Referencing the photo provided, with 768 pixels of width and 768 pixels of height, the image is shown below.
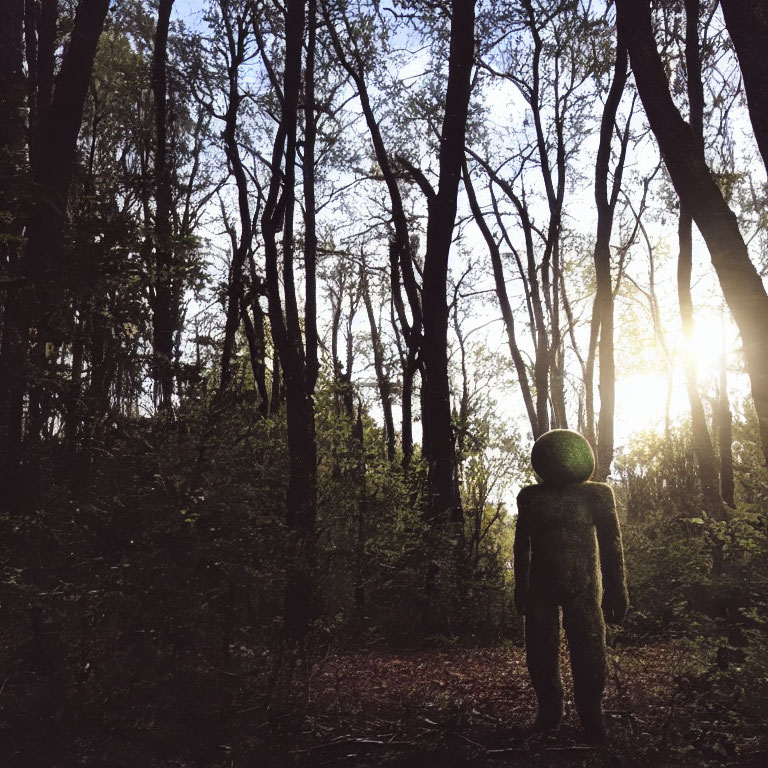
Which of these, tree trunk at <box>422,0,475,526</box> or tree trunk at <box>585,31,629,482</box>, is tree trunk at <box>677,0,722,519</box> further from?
tree trunk at <box>422,0,475,526</box>

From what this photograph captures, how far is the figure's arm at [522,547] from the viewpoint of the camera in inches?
204

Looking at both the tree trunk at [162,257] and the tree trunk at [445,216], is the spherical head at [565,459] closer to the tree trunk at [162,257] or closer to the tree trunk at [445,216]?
the tree trunk at [162,257]

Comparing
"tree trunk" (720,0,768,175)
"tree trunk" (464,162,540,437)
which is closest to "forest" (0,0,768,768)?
"tree trunk" (720,0,768,175)

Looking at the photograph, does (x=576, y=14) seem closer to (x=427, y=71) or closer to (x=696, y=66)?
(x=427, y=71)

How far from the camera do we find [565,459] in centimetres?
512

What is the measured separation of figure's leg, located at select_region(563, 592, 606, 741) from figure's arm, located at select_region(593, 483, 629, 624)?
7.5 inches

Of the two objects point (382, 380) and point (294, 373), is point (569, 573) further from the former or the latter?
point (382, 380)

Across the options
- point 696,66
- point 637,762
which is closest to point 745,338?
point 637,762

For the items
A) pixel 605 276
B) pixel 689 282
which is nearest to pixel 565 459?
pixel 605 276

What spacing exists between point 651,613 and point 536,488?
6.99 metres

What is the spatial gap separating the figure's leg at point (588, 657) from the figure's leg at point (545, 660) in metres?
0.14

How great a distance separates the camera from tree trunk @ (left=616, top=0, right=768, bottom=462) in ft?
17.6

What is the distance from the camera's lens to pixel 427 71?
15.1 m

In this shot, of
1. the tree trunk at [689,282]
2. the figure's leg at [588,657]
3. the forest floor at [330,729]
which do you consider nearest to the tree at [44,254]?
the forest floor at [330,729]
